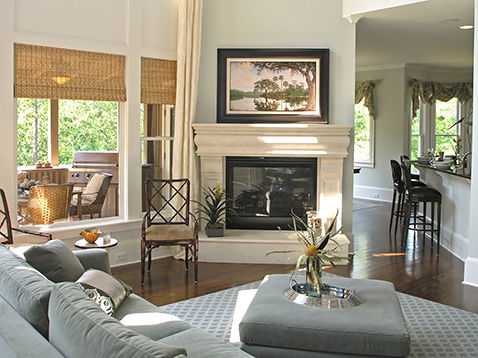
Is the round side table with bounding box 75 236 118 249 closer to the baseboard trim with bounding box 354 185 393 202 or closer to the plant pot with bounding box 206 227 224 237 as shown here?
the plant pot with bounding box 206 227 224 237

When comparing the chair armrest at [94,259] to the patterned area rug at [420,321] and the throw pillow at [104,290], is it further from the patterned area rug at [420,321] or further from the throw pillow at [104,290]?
the patterned area rug at [420,321]

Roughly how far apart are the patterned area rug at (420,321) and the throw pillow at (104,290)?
1009 millimetres

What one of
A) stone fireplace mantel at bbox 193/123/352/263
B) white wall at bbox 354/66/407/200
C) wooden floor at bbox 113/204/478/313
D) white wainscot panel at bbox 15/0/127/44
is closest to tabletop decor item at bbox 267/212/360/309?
wooden floor at bbox 113/204/478/313

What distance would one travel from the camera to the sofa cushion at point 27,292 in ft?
7.34

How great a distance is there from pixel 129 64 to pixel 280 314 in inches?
141

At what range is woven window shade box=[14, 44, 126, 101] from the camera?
16.9 ft

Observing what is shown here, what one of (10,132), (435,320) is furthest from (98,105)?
(435,320)

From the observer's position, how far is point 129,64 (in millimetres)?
5875

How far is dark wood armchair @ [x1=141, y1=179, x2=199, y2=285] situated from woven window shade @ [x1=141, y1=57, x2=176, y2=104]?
943 millimetres

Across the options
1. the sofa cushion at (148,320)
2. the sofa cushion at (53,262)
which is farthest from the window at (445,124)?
the sofa cushion at (53,262)

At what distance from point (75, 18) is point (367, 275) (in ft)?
12.7

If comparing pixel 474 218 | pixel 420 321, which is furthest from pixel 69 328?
pixel 474 218

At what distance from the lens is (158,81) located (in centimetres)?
615

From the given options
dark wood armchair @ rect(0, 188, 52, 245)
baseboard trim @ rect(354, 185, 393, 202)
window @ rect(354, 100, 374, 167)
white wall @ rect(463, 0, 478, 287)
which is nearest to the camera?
dark wood armchair @ rect(0, 188, 52, 245)
